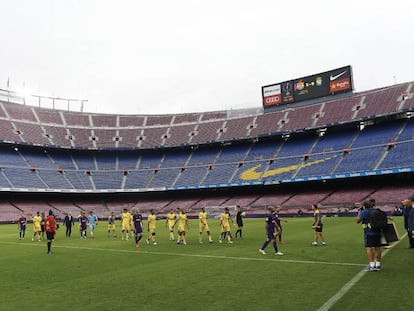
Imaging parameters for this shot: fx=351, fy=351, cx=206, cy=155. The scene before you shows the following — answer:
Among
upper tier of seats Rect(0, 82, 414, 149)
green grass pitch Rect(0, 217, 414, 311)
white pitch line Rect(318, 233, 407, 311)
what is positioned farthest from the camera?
upper tier of seats Rect(0, 82, 414, 149)

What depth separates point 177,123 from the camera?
270 ft

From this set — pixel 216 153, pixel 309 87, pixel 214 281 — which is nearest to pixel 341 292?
pixel 214 281

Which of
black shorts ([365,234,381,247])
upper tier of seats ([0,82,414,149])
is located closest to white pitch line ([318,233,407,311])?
black shorts ([365,234,381,247])

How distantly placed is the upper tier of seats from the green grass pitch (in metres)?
50.8

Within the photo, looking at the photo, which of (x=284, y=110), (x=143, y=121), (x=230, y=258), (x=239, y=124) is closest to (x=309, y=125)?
(x=284, y=110)

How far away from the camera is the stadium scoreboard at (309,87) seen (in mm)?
66938

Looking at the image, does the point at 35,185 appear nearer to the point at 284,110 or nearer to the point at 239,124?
the point at 239,124

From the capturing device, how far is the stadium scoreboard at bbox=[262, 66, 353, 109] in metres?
66.9

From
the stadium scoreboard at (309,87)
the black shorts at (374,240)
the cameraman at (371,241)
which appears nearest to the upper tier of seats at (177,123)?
the stadium scoreboard at (309,87)

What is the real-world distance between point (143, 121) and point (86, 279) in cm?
7584

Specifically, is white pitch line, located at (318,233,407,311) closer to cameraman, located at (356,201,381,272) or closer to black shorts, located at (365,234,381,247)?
cameraman, located at (356,201,381,272)

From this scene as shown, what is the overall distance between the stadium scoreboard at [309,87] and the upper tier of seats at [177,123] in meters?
1.97

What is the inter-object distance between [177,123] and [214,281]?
73254 mm

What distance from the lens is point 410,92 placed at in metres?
57.5
